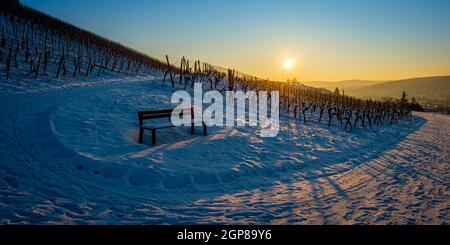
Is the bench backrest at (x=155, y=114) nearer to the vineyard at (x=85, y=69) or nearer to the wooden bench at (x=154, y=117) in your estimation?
the wooden bench at (x=154, y=117)

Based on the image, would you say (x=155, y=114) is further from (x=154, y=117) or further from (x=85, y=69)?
(x=85, y=69)

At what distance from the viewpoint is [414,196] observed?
233 inches

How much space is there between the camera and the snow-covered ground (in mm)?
4633

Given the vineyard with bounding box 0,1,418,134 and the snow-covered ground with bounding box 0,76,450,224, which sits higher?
the vineyard with bounding box 0,1,418,134

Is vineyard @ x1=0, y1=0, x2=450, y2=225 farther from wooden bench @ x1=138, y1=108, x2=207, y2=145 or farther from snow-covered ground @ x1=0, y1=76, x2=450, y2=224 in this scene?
wooden bench @ x1=138, y1=108, x2=207, y2=145

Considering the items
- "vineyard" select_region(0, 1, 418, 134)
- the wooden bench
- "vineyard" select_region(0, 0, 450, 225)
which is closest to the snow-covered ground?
"vineyard" select_region(0, 0, 450, 225)

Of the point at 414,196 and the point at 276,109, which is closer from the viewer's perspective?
the point at 414,196

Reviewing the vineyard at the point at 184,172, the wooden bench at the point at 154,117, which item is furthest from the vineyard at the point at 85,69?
the wooden bench at the point at 154,117

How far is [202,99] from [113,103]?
17.2 ft

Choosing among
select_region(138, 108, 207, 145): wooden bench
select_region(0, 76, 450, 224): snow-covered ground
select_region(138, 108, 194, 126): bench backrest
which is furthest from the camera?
select_region(138, 108, 194, 126): bench backrest

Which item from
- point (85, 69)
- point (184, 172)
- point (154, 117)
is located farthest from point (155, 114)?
point (85, 69)
